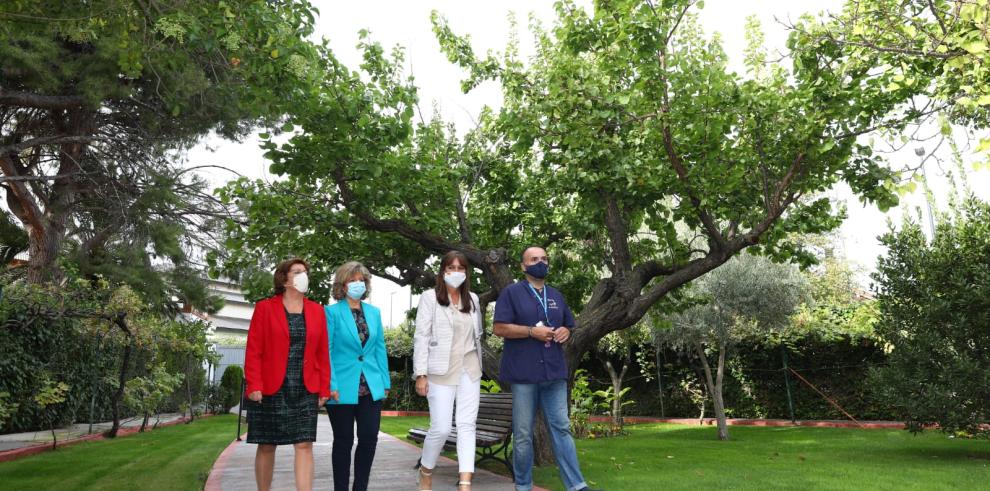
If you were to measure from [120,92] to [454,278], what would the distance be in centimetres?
965

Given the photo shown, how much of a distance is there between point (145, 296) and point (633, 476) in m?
12.9

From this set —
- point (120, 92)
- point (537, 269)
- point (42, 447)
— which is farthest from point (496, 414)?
point (120, 92)

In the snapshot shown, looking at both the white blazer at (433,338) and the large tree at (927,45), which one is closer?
the large tree at (927,45)

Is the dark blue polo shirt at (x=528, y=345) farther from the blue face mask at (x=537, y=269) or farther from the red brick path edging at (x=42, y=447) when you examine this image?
the red brick path edging at (x=42, y=447)

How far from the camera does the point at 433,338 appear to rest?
5.56 m

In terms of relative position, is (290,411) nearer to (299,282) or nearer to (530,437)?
(299,282)

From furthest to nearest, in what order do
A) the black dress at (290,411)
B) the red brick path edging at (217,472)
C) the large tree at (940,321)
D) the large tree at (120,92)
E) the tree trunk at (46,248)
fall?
the tree trunk at (46,248), the large tree at (940,321), the red brick path edging at (217,472), the large tree at (120,92), the black dress at (290,411)

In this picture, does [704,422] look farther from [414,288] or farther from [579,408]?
[414,288]

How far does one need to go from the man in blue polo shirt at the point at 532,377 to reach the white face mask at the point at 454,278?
1.22 feet

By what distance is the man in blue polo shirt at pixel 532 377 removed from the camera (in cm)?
562

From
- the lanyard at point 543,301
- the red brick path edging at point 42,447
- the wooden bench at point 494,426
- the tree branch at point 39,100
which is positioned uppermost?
the tree branch at point 39,100

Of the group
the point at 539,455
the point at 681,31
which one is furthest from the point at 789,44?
the point at 539,455

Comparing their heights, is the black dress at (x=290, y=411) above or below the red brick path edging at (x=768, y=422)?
above

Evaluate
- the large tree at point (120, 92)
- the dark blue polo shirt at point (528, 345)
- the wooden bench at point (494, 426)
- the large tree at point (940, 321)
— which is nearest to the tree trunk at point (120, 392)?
the large tree at point (120, 92)
